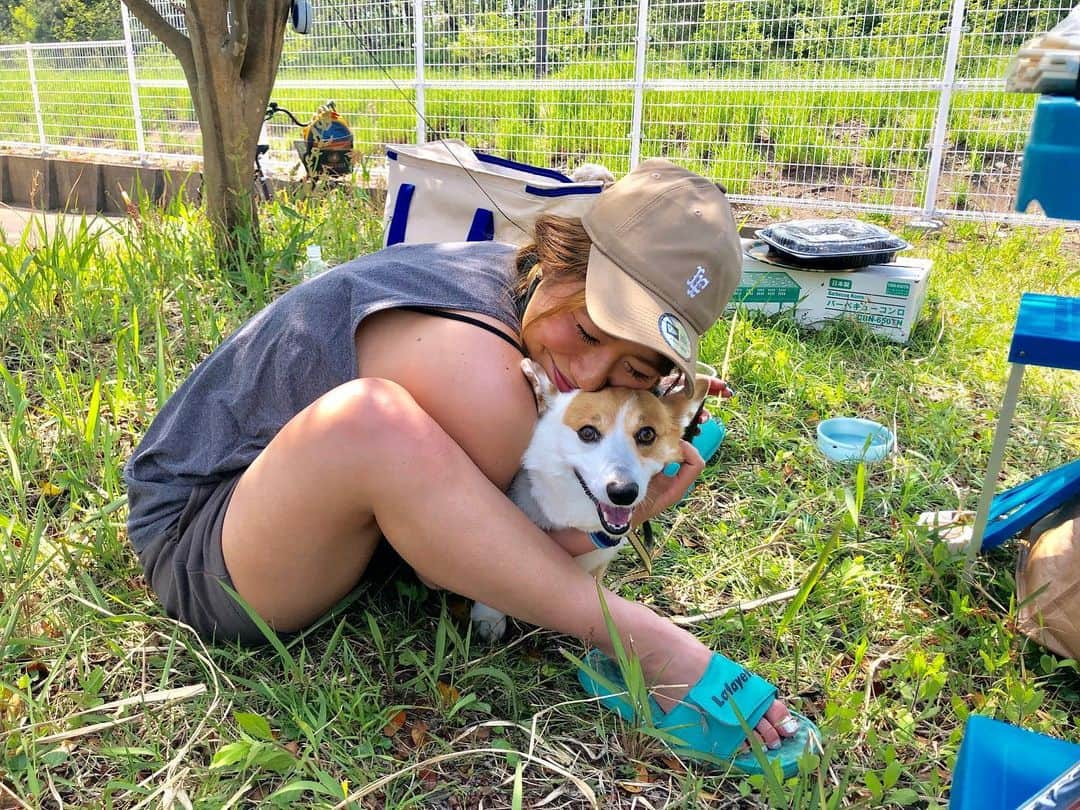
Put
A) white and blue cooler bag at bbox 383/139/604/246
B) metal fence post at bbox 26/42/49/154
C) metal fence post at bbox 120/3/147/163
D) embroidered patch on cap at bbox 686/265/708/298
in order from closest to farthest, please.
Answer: embroidered patch on cap at bbox 686/265/708/298 < white and blue cooler bag at bbox 383/139/604/246 < metal fence post at bbox 120/3/147/163 < metal fence post at bbox 26/42/49/154

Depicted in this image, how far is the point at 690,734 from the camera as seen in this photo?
1.17m

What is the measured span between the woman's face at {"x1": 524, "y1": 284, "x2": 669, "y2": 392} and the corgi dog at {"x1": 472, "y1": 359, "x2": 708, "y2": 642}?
20mm

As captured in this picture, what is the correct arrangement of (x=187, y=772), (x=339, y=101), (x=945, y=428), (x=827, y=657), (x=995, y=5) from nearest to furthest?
1. (x=187, y=772)
2. (x=827, y=657)
3. (x=945, y=428)
4. (x=995, y=5)
5. (x=339, y=101)

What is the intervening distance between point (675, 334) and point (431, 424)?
1.18 ft

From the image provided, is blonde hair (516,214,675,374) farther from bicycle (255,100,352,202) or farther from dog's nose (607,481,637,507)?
bicycle (255,100,352,202)

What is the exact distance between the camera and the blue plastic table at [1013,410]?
1344mm

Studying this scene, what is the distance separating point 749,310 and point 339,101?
14.0ft

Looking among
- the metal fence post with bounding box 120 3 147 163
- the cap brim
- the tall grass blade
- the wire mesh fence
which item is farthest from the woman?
the metal fence post with bounding box 120 3 147 163

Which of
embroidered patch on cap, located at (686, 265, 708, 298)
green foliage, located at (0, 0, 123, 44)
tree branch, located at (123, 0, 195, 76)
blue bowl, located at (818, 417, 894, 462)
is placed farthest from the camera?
green foliage, located at (0, 0, 123, 44)

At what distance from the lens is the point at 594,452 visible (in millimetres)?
1257

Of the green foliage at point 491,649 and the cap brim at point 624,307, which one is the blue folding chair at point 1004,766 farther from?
the cap brim at point 624,307

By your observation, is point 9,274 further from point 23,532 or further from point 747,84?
point 747,84

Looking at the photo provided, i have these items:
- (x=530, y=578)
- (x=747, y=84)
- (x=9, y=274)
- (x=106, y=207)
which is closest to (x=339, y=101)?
(x=106, y=207)

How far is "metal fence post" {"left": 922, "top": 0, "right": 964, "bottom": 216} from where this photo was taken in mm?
4238
